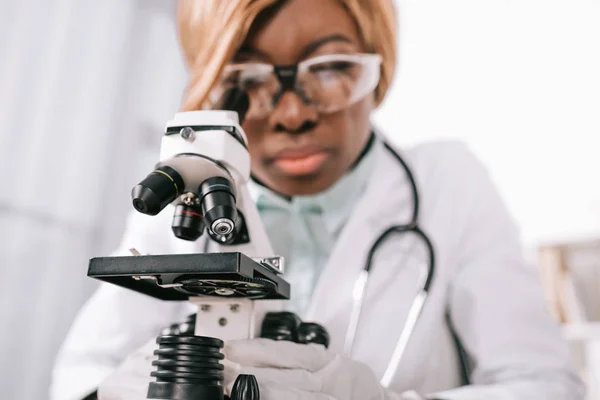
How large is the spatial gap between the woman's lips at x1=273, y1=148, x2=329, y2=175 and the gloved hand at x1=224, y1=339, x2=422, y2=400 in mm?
403

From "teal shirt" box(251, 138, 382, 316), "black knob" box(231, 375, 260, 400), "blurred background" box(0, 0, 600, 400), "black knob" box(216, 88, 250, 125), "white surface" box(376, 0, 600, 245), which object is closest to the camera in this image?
"black knob" box(231, 375, 260, 400)

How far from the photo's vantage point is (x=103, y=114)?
178 centimetres

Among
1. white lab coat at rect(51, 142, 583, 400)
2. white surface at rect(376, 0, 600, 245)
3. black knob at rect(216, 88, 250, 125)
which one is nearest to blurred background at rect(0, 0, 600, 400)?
white surface at rect(376, 0, 600, 245)

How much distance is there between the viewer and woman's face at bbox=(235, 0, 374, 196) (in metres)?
0.92

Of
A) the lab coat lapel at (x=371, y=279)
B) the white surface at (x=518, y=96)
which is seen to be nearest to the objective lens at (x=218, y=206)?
the lab coat lapel at (x=371, y=279)

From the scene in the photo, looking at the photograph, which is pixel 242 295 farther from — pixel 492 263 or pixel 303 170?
pixel 492 263

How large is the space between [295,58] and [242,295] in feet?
1.60

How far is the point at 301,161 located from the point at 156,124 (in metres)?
1.26

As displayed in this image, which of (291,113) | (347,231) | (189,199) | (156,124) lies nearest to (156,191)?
(189,199)

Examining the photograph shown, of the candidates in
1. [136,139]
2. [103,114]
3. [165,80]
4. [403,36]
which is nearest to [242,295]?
[103,114]

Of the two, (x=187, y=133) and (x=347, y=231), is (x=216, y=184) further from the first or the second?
(x=347, y=231)

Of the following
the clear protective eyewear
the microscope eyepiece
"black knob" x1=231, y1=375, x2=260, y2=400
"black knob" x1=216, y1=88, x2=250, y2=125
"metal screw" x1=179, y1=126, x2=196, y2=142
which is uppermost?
the clear protective eyewear

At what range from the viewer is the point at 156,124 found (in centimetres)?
206

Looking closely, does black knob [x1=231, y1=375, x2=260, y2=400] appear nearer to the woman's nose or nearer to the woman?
the woman
